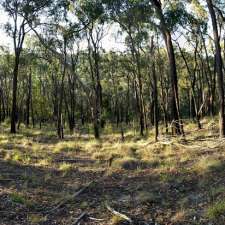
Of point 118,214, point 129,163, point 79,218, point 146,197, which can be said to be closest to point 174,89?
point 129,163

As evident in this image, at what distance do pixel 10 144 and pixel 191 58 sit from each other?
78.2 feet

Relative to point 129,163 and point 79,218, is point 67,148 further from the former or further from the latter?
point 79,218

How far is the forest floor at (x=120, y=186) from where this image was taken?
7.86 metres

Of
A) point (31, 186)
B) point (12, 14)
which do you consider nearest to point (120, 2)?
point (12, 14)

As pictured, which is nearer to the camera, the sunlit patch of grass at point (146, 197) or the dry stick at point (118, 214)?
the dry stick at point (118, 214)

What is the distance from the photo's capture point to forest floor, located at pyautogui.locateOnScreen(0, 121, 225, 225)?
7859 mm

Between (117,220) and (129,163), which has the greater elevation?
(129,163)

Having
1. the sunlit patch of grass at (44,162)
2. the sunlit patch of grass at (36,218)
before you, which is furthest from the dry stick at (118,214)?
the sunlit patch of grass at (44,162)

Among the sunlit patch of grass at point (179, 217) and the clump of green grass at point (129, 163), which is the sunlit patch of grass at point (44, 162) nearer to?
the clump of green grass at point (129, 163)

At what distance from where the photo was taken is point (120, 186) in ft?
34.4

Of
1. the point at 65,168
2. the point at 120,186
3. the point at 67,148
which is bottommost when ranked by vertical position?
the point at 120,186

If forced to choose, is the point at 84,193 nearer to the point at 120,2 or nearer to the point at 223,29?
the point at 120,2

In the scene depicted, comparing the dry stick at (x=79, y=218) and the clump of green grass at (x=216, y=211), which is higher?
the clump of green grass at (x=216, y=211)

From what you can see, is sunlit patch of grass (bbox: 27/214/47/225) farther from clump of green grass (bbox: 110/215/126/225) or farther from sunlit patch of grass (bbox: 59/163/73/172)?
sunlit patch of grass (bbox: 59/163/73/172)
